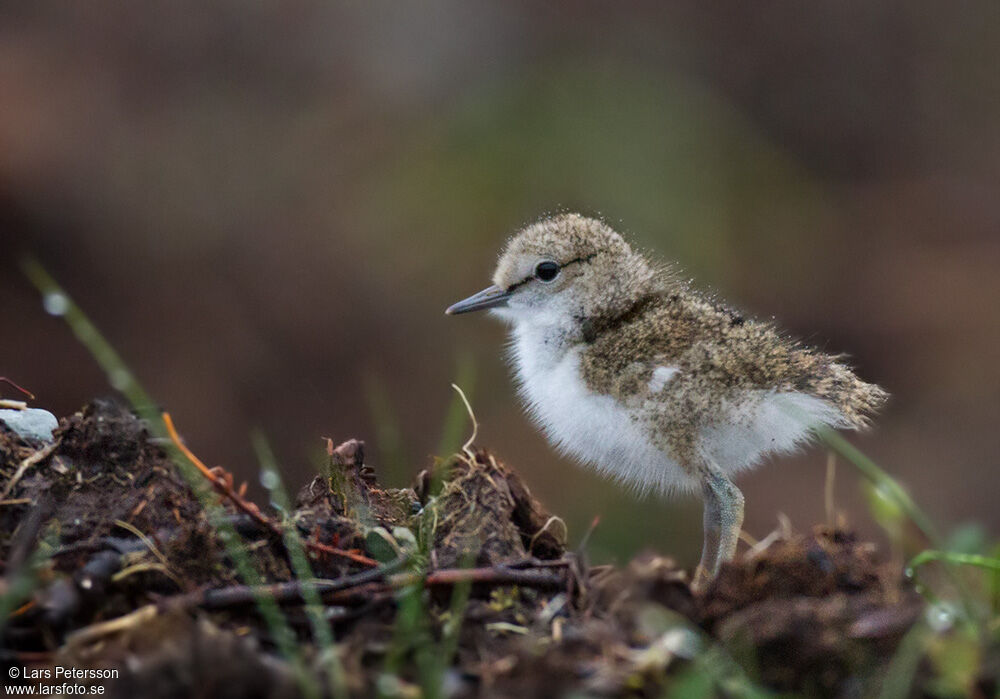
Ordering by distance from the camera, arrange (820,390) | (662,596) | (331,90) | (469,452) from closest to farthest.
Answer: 1. (662,596)
2. (469,452)
3. (820,390)
4. (331,90)

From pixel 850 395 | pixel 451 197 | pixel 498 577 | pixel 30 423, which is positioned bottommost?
pixel 498 577

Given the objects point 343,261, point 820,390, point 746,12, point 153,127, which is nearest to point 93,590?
point 820,390

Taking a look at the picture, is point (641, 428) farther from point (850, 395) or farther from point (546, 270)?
A: point (546, 270)

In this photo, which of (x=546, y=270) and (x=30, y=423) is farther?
(x=546, y=270)

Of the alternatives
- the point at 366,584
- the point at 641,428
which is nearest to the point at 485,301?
the point at 641,428

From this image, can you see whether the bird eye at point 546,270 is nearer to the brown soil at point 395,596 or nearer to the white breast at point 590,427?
the white breast at point 590,427

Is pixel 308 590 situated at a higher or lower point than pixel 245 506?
lower

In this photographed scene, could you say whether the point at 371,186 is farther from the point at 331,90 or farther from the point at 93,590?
the point at 93,590

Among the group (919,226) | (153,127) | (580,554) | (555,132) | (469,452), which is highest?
(153,127)
